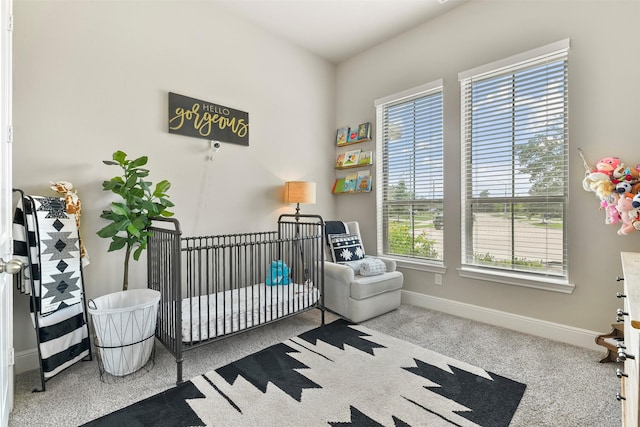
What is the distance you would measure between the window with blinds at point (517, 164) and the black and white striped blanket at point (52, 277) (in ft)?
10.5

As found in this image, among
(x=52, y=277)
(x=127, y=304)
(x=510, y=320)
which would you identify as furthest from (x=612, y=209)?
(x=52, y=277)

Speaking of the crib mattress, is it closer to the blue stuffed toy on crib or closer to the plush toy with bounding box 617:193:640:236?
the blue stuffed toy on crib

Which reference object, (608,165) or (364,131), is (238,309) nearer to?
(364,131)

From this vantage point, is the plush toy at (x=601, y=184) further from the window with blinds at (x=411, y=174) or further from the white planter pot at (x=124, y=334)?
the white planter pot at (x=124, y=334)

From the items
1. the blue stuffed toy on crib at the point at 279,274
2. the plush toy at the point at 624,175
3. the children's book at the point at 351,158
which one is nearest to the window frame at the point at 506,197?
the plush toy at the point at 624,175

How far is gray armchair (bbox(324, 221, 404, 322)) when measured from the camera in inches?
110

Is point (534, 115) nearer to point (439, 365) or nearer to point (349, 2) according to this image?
point (349, 2)

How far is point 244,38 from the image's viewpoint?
314 centimetres

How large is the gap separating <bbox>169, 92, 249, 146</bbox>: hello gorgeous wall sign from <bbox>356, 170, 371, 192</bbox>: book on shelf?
1466 millimetres

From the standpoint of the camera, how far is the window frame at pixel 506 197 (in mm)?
2406

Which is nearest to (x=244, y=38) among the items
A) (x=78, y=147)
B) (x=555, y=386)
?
(x=78, y=147)

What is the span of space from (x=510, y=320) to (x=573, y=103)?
186cm

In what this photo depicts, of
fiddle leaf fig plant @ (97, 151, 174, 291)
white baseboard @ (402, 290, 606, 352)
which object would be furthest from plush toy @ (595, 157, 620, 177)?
fiddle leaf fig plant @ (97, 151, 174, 291)

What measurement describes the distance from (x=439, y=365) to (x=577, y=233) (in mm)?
1524
